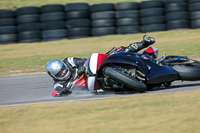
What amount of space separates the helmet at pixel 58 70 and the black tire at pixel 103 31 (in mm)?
7456

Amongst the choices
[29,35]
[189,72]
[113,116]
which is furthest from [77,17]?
[113,116]

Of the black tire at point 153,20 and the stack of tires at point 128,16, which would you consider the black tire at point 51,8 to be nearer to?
the stack of tires at point 128,16

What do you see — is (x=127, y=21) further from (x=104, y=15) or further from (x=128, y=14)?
(x=104, y=15)

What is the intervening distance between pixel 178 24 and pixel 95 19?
3662 mm

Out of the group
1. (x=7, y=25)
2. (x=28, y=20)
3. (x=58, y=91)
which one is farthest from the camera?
(x=7, y=25)

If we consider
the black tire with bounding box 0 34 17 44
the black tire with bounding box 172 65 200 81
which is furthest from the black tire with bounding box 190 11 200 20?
the black tire with bounding box 0 34 17 44

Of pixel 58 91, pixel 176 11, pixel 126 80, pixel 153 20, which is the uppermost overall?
pixel 176 11

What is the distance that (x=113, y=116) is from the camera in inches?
171

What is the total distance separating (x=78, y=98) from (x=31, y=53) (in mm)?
6949

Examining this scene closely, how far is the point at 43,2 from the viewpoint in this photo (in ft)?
59.1

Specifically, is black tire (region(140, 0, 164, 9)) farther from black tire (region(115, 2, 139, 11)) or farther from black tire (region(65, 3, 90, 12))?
black tire (region(65, 3, 90, 12))

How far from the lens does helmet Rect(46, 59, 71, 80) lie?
5.72 m

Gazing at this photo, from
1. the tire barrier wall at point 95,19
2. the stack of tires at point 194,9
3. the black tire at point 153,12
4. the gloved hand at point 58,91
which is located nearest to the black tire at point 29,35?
the tire barrier wall at point 95,19

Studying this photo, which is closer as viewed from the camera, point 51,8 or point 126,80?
point 126,80
